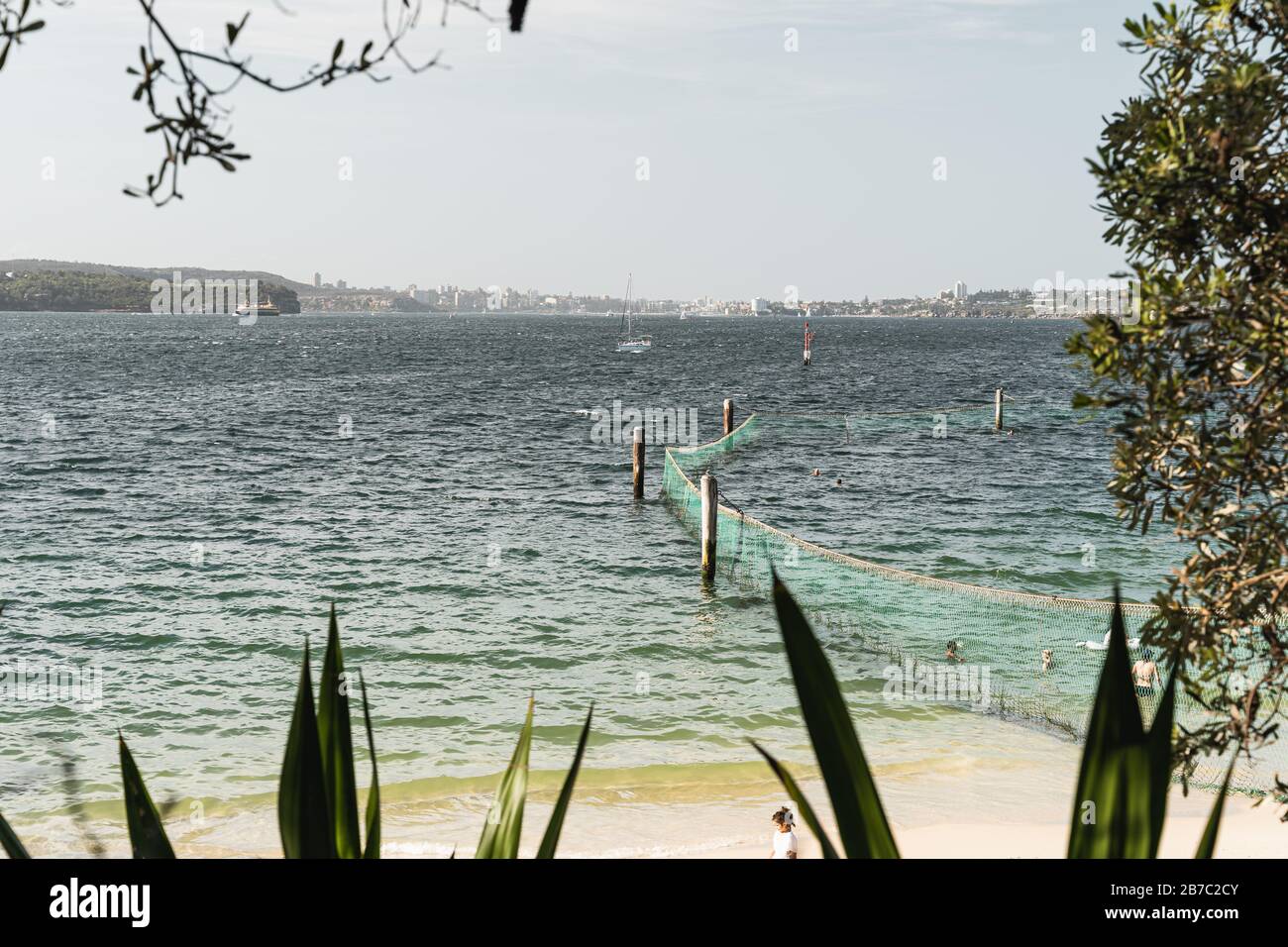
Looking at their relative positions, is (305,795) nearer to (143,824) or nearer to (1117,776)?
(143,824)

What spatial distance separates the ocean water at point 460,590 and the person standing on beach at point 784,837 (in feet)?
7.96

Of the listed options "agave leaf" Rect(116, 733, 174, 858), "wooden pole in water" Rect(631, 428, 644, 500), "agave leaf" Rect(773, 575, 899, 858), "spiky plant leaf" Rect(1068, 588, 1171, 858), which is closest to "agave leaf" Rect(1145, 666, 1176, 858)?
"spiky plant leaf" Rect(1068, 588, 1171, 858)

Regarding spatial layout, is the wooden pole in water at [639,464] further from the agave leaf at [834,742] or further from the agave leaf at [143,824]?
the agave leaf at [834,742]

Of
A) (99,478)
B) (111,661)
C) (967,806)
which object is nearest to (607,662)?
(967,806)

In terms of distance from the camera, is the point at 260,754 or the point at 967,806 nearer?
the point at 967,806

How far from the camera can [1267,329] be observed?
198 inches

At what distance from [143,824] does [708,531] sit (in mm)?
20730

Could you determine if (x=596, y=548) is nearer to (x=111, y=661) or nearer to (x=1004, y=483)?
(x=111, y=661)

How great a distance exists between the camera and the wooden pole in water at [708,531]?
22.1 m

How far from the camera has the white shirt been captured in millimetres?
10242

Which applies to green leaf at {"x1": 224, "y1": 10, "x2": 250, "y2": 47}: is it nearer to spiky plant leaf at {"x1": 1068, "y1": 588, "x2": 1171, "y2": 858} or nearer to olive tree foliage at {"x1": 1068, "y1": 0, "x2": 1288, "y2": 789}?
spiky plant leaf at {"x1": 1068, "y1": 588, "x2": 1171, "y2": 858}

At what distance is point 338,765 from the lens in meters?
1.88

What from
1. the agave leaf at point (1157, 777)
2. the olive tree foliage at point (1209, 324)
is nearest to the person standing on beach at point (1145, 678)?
the olive tree foliage at point (1209, 324)
